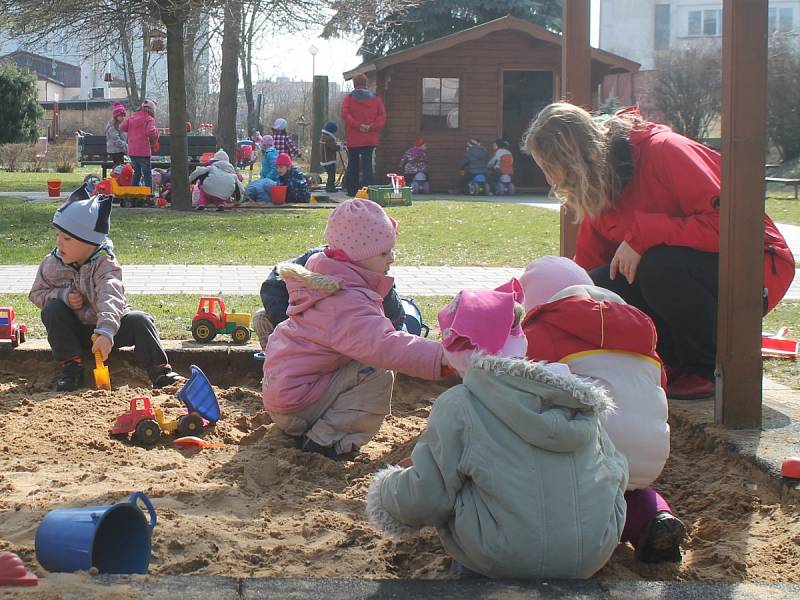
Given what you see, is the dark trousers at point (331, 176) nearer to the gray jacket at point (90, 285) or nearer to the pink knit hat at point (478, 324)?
the gray jacket at point (90, 285)

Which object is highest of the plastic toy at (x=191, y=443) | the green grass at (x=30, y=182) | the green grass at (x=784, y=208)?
the green grass at (x=30, y=182)

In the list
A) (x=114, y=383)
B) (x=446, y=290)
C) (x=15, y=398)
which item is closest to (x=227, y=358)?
(x=114, y=383)

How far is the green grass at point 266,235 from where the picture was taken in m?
10.8

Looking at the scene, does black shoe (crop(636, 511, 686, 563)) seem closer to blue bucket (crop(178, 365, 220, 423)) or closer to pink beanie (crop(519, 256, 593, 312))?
pink beanie (crop(519, 256, 593, 312))

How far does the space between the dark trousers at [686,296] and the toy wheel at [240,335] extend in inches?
87.5

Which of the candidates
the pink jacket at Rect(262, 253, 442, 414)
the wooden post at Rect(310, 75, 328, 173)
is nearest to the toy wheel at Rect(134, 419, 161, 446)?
the pink jacket at Rect(262, 253, 442, 414)

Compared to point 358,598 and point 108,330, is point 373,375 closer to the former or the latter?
point 108,330

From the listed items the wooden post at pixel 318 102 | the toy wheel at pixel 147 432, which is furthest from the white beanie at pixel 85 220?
the wooden post at pixel 318 102

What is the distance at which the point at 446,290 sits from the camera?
28.5ft

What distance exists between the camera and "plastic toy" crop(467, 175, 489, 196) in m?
23.5

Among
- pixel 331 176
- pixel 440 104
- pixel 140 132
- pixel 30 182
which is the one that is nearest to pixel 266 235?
pixel 140 132

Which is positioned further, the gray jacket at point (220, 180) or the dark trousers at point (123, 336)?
the gray jacket at point (220, 180)

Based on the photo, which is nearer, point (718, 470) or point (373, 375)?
point (718, 470)

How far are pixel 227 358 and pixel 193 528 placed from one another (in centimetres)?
254
